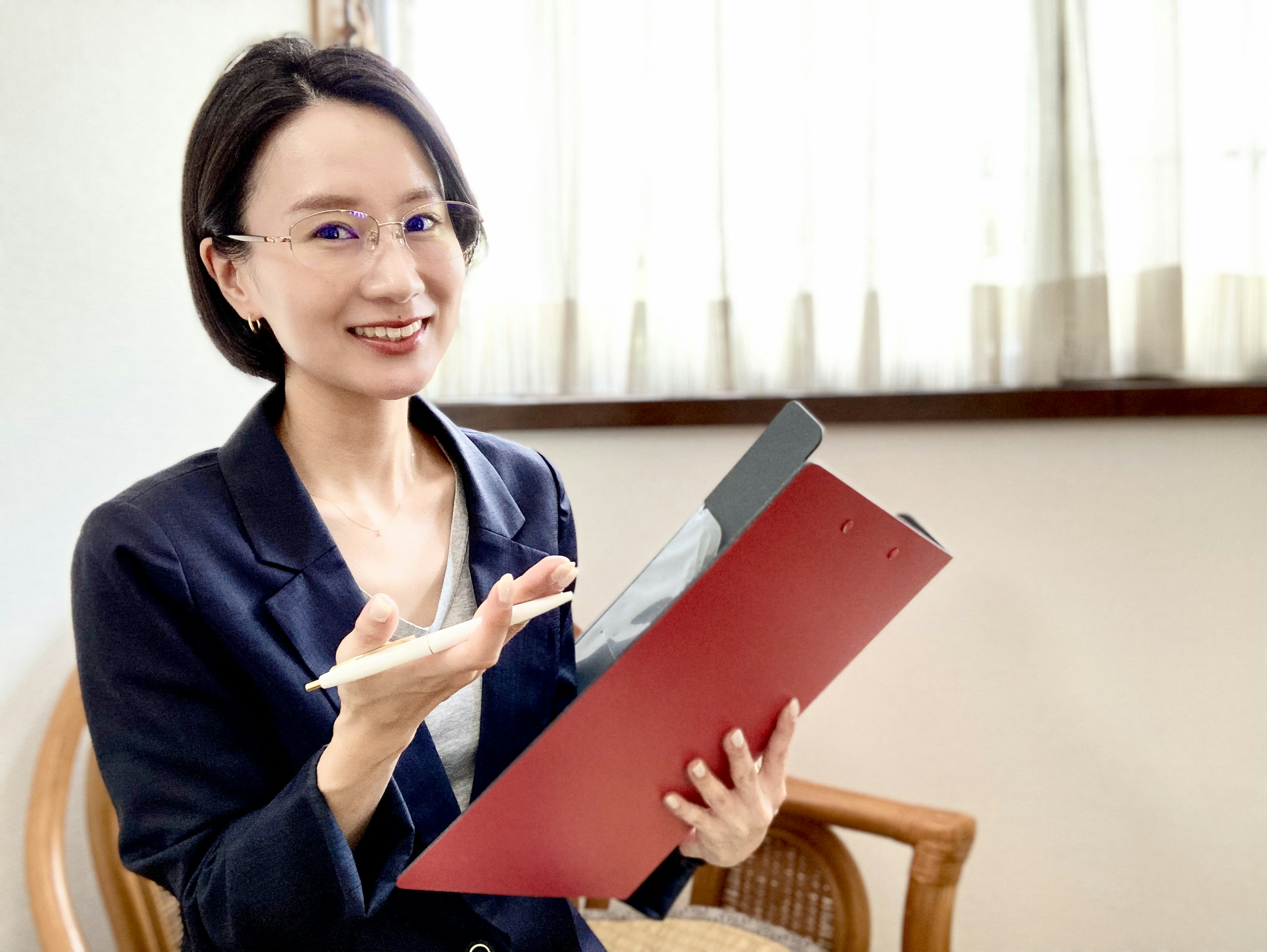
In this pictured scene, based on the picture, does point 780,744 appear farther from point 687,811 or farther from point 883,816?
point 883,816

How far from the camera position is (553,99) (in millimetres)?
1569

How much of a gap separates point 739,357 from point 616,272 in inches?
10.0

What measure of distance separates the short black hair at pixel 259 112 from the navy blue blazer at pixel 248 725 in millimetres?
171

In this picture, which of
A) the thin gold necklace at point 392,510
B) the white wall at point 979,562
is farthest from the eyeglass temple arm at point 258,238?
the white wall at point 979,562

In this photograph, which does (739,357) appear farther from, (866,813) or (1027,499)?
(866,813)

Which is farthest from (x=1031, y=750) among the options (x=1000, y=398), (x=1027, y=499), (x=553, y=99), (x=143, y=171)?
(x=143, y=171)

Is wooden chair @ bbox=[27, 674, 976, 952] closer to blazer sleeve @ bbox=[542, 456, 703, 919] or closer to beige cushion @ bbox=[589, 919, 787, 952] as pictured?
beige cushion @ bbox=[589, 919, 787, 952]

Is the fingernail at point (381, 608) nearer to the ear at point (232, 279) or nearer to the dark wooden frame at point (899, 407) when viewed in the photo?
the ear at point (232, 279)

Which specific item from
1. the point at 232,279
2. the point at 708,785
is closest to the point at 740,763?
the point at 708,785

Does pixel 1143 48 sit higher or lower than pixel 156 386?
higher

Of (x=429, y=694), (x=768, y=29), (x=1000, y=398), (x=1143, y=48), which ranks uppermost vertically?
(x=768, y=29)

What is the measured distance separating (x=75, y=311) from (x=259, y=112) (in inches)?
16.7

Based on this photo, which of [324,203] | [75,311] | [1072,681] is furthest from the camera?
[1072,681]

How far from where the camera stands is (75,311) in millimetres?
1027
